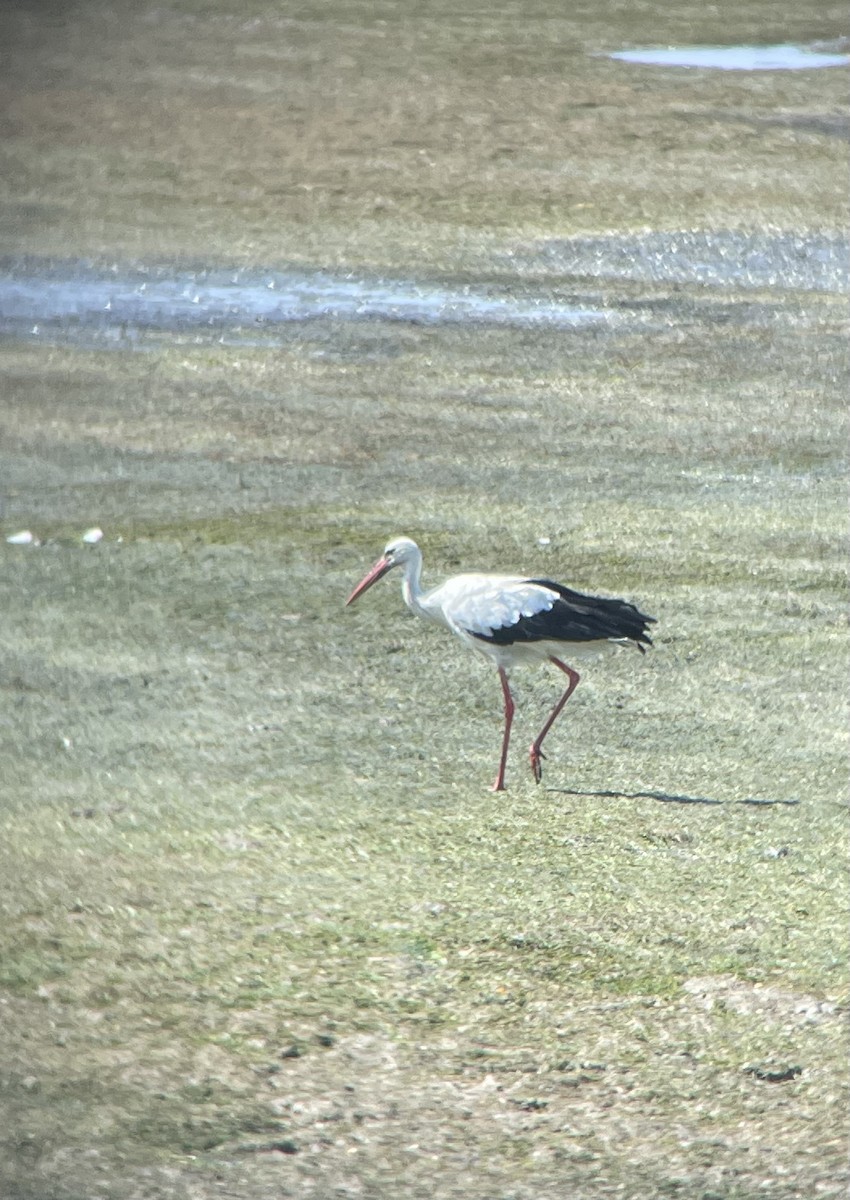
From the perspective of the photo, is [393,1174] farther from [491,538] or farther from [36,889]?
[491,538]

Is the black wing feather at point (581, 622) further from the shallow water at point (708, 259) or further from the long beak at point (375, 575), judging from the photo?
the shallow water at point (708, 259)

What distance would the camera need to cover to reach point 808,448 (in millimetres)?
8508

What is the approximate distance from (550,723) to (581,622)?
0.98 feet

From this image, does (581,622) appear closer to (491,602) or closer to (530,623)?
(530,623)

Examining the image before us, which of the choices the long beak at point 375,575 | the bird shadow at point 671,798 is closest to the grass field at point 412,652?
the bird shadow at point 671,798

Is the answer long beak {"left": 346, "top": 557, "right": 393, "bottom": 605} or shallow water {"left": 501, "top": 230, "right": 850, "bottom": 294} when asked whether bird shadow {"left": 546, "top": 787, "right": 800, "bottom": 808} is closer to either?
long beak {"left": 346, "top": 557, "right": 393, "bottom": 605}

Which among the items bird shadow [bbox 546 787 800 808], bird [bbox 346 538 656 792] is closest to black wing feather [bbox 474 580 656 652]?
bird [bbox 346 538 656 792]

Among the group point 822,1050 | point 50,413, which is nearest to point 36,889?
point 822,1050

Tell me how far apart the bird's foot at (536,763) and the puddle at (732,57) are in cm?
280

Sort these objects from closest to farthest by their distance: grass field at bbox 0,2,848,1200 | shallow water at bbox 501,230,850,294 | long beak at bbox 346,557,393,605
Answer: grass field at bbox 0,2,848,1200 → long beak at bbox 346,557,393,605 → shallow water at bbox 501,230,850,294

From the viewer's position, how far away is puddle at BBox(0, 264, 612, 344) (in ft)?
33.3

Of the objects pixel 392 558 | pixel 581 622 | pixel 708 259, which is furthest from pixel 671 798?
pixel 708 259

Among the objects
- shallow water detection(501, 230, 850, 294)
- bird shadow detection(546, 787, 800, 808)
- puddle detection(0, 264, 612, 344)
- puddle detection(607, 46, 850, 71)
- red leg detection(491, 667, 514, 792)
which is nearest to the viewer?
bird shadow detection(546, 787, 800, 808)

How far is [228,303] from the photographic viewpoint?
34.2 feet
